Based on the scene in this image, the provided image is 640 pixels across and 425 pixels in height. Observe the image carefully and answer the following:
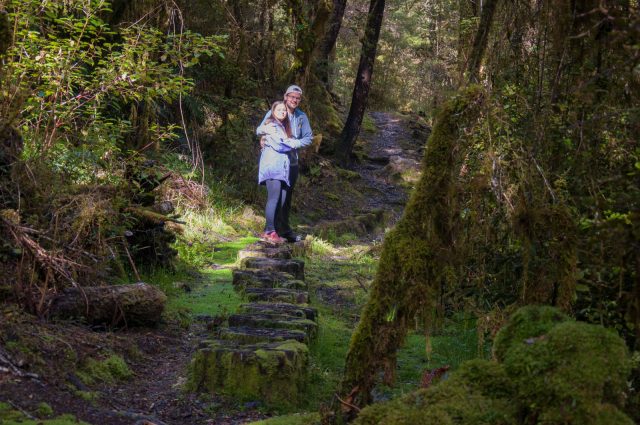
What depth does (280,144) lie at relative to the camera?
10086mm

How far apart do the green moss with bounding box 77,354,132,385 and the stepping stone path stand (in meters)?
0.50

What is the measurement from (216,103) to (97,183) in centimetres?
879

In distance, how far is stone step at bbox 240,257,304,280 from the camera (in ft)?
28.7

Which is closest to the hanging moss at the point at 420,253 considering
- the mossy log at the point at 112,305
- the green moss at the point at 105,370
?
the green moss at the point at 105,370

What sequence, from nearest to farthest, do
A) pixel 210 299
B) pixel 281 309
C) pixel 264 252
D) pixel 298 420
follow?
pixel 298 420 → pixel 281 309 → pixel 210 299 → pixel 264 252

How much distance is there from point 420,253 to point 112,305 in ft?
11.1

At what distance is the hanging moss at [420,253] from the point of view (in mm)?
3393

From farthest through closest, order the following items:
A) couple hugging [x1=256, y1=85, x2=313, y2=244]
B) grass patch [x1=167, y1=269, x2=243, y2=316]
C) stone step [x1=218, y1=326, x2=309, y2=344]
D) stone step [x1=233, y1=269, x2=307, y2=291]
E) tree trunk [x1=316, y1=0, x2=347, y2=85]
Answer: tree trunk [x1=316, y1=0, x2=347, y2=85]
couple hugging [x1=256, y1=85, x2=313, y2=244]
stone step [x1=233, y1=269, x2=307, y2=291]
grass patch [x1=167, y1=269, x2=243, y2=316]
stone step [x1=218, y1=326, x2=309, y2=344]

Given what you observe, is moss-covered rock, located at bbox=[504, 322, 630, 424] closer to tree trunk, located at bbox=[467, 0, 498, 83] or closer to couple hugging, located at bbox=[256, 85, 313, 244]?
tree trunk, located at bbox=[467, 0, 498, 83]

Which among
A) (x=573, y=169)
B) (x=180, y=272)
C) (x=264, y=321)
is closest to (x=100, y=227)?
(x=264, y=321)

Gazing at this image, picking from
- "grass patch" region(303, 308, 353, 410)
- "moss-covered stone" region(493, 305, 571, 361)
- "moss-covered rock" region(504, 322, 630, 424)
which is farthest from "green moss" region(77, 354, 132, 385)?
"moss-covered rock" region(504, 322, 630, 424)

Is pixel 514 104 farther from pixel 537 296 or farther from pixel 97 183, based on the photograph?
pixel 97 183

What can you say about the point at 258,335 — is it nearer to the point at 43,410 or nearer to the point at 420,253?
the point at 43,410

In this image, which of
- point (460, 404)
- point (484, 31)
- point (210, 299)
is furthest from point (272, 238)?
point (460, 404)
